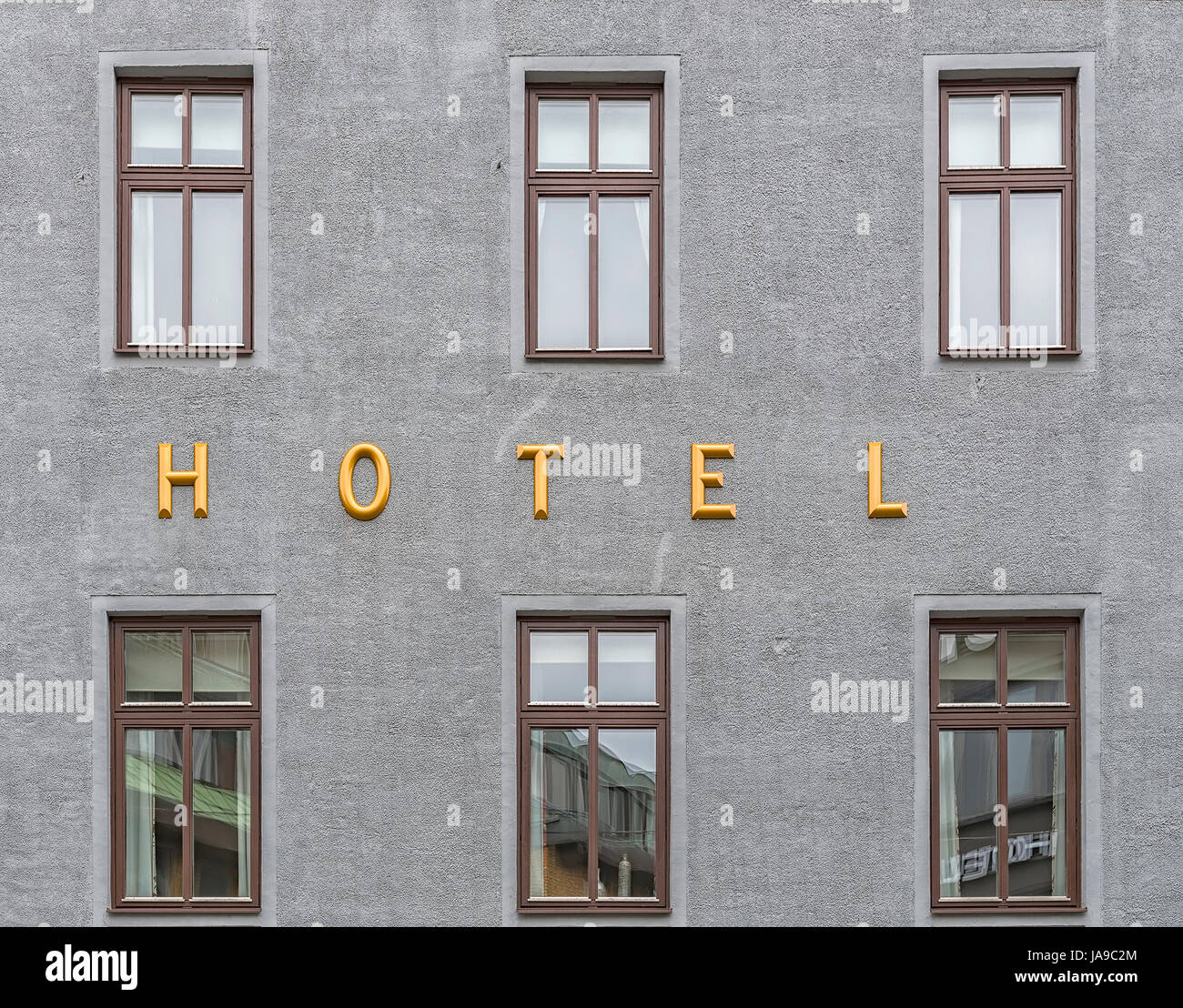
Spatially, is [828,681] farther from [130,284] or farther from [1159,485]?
[130,284]

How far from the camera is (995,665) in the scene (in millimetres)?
7691

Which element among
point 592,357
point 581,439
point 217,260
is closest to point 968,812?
point 581,439

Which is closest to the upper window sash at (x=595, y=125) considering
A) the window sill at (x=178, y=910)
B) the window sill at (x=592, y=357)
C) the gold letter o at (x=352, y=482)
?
the window sill at (x=592, y=357)

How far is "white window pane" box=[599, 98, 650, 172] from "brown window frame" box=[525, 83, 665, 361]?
1.6 inches

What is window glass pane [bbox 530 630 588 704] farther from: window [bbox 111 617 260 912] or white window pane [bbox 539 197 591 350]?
white window pane [bbox 539 197 591 350]

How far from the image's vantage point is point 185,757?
771 centimetres

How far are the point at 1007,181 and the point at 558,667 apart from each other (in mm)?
4144

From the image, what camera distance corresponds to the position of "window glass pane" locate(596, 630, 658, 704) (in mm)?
7711

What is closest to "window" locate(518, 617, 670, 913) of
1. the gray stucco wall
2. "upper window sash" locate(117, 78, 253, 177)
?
the gray stucco wall

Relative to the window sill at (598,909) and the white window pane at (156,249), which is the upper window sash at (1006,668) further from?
the white window pane at (156,249)

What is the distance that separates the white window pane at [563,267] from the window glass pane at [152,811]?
346 cm

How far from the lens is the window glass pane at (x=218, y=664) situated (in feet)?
25.4

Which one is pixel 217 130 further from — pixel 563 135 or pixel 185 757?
pixel 185 757
